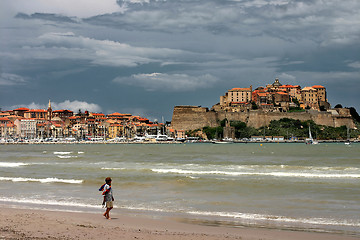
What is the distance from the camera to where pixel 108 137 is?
155125mm

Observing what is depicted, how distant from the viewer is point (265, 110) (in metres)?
135

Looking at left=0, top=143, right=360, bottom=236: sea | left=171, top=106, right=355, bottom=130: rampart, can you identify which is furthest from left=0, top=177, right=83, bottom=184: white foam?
left=171, top=106, right=355, bottom=130: rampart

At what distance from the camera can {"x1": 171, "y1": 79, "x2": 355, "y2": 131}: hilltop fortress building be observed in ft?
436

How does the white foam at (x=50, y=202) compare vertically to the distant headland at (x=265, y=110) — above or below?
below

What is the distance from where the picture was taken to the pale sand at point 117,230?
398 inches

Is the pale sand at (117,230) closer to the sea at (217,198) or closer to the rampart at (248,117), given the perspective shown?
the sea at (217,198)

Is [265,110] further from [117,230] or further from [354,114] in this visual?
[117,230]

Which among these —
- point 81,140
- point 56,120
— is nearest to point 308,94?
point 81,140

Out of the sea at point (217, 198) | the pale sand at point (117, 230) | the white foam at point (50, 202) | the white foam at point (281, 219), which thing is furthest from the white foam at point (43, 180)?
the white foam at point (281, 219)

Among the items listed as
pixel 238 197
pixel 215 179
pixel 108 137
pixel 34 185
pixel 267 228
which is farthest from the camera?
pixel 108 137

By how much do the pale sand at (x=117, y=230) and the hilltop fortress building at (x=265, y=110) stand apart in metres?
123

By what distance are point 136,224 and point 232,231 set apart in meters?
2.48

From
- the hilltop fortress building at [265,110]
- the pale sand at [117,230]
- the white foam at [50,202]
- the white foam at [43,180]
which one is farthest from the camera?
the hilltop fortress building at [265,110]

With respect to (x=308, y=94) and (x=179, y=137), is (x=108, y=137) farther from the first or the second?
(x=308, y=94)
